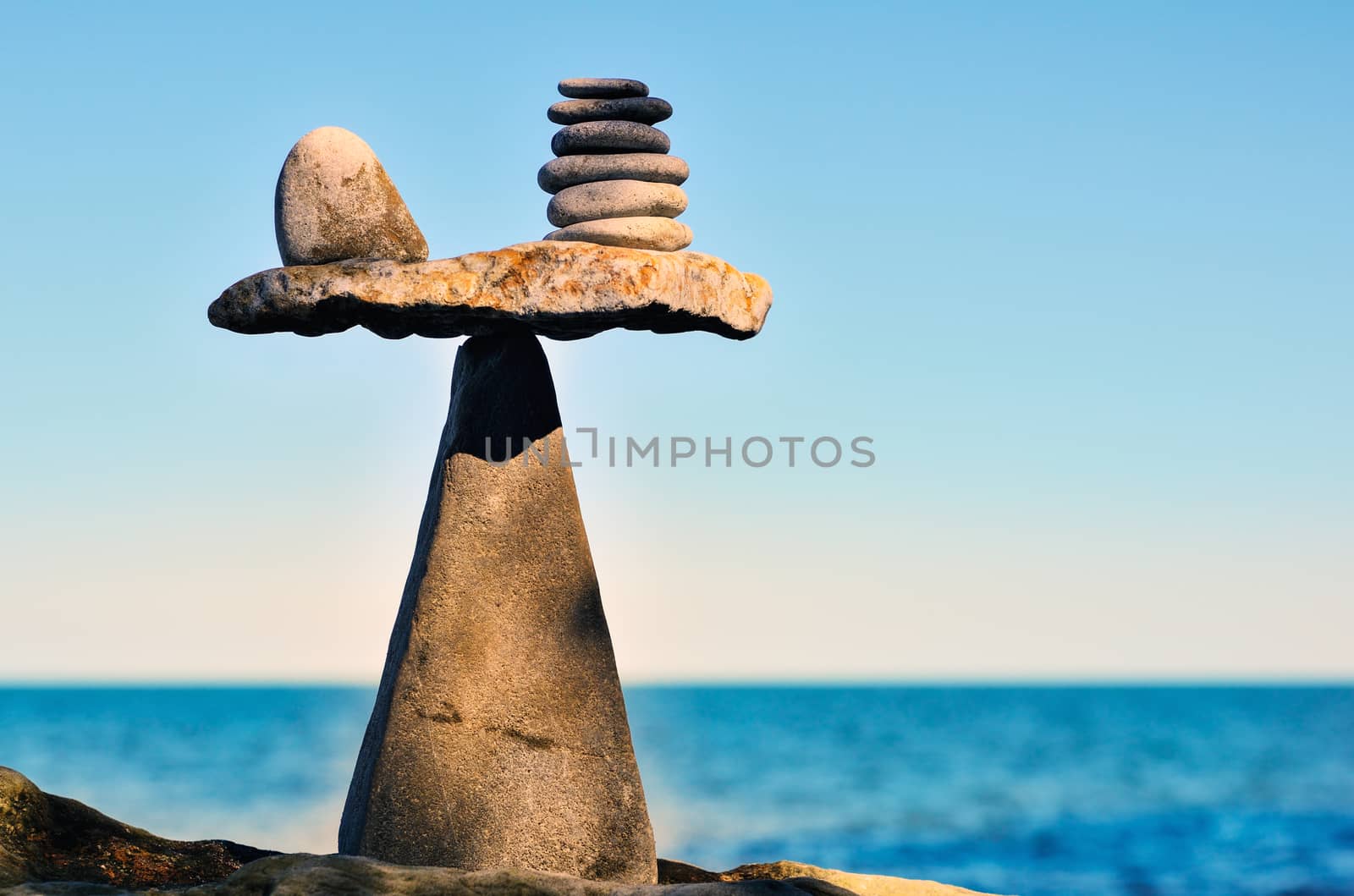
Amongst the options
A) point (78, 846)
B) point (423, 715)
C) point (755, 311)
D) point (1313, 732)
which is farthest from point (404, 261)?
point (1313, 732)

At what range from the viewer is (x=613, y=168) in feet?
24.2

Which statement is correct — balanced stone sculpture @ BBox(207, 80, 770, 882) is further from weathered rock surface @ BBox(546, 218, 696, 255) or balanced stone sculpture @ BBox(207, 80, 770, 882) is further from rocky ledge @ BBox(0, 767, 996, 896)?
rocky ledge @ BBox(0, 767, 996, 896)

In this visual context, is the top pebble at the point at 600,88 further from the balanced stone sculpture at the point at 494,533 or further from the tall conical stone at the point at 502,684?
the tall conical stone at the point at 502,684

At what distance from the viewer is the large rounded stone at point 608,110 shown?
24.4 ft

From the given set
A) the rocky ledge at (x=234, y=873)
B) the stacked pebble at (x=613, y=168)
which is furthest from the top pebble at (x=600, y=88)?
the rocky ledge at (x=234, y=873)

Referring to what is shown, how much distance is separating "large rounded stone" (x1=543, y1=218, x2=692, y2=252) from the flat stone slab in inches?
7.4

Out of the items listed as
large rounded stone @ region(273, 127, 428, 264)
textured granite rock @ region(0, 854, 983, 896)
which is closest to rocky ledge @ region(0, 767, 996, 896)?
textured granite rock @ region(0, 854, 983, 896)

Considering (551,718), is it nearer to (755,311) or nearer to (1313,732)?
(755,311)

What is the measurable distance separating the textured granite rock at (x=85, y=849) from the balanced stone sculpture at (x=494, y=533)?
2.75ft

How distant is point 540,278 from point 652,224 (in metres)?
0.86

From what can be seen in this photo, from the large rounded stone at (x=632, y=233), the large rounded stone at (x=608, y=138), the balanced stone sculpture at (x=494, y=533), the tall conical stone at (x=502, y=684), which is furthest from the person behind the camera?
the large rounded stone at (x=608, y=138)

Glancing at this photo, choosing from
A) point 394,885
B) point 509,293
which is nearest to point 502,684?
point 394,885

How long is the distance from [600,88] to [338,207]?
61.9 inches

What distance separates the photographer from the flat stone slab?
6.70 metres
